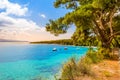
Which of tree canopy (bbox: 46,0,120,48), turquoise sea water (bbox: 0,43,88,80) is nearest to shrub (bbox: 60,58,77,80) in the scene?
turquoise sea water (bbox: 0,43,88,80)

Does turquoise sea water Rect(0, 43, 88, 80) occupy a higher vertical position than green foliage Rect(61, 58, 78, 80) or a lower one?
lower

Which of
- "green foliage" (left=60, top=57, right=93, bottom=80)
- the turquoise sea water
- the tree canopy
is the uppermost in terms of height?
the tree canopy

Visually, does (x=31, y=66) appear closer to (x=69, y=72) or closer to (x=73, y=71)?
(x=73, y=71)

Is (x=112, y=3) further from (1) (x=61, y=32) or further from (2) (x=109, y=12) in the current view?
(1) (x=61, y=32)

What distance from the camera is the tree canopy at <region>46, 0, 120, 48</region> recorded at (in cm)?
1504

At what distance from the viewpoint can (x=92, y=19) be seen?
1627 cm

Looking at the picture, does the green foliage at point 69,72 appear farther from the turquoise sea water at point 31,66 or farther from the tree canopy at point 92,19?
the tree canopy at point 92,19

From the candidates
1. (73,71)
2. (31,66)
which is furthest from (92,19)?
(31,66)

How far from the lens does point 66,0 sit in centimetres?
1834

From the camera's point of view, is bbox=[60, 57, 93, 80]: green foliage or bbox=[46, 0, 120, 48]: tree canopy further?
bbox=[46, 0, 120, 48]: tree canopy

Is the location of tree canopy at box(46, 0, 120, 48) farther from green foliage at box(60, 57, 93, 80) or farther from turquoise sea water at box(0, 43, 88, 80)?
green foliage at box(60, 57, 93, 80)

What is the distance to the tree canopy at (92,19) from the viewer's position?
15.0 meters

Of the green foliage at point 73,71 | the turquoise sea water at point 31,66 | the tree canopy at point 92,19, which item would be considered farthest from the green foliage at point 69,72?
the tree canopy at point 92,19

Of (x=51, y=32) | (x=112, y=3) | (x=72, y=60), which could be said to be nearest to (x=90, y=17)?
(x=112, y=3)
